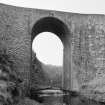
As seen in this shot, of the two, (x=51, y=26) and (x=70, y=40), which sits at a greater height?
(x=51, y=26)

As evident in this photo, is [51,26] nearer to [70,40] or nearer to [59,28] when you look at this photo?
[59,28]

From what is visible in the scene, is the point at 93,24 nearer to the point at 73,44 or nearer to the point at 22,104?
the point at 73,44

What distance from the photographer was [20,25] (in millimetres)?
18562

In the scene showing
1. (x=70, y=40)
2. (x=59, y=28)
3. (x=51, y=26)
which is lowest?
(x=70, y=40)

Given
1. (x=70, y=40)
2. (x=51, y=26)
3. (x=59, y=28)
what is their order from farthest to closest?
1. (x=51, y=26)
2. (x=59, y=28)
3. (x=70, y=40)

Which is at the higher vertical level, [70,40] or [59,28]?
[59,28]

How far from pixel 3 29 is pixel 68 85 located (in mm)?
7894

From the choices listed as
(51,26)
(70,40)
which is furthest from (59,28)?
(70,40)

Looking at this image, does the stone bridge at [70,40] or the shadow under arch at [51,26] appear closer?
the stone bridge at [70,40]

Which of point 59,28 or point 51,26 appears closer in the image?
point 59,28

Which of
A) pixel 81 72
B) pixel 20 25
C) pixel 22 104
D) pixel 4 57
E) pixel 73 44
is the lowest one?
pixel 22 104

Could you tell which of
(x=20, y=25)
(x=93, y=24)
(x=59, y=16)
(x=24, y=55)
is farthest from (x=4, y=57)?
(x=93, y=24)

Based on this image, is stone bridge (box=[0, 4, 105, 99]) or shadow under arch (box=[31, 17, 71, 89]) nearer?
stone bridge (box=[0, 4, 105, 99])

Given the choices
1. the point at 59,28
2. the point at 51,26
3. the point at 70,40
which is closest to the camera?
the point at 70,40
